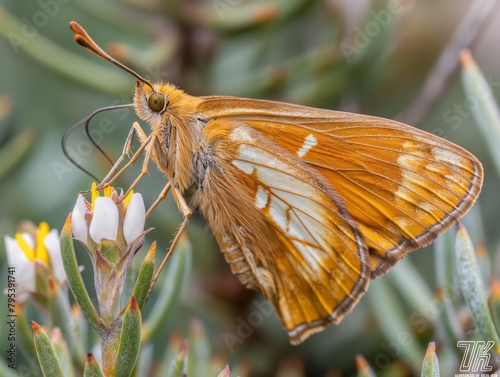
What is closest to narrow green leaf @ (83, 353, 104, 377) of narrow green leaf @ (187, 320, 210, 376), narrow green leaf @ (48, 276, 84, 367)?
narrow green leaf @ (48, 276, 84, 367)

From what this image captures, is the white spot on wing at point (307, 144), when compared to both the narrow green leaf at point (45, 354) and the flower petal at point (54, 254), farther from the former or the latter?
the narrow green leaf at point (45, 354)

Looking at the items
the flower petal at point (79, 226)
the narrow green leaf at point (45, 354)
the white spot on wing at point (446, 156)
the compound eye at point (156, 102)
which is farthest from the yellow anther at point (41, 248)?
the white spot on wing at point (446, 156)

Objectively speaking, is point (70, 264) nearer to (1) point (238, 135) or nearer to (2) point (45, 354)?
(2) point (45, 354)

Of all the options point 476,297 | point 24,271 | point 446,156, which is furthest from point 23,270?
point 446,156

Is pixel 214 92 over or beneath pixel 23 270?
over

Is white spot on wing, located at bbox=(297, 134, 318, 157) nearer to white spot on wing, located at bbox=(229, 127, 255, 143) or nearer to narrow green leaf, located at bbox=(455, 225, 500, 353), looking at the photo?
white spot on wing, located at bbox=(229, 127, 255, 143)

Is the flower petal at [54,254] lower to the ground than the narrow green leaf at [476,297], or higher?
higher
